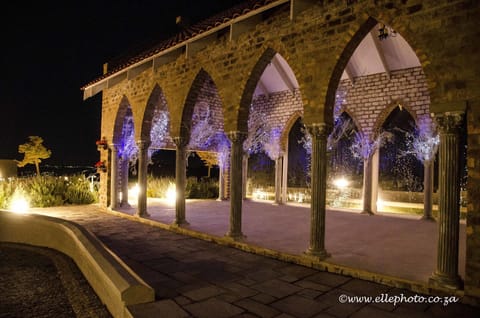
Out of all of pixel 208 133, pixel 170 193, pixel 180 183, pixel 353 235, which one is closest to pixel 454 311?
pixel 353 235

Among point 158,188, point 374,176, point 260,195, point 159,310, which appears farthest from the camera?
point 260,195

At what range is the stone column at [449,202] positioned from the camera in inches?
141

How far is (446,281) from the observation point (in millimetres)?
3572

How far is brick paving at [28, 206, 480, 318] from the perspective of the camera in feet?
10.3

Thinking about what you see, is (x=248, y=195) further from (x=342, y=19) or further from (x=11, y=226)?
(x=342, y=19)

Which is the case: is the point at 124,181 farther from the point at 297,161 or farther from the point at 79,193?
the point at 297,161

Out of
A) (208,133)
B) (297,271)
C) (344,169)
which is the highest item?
(208,133)

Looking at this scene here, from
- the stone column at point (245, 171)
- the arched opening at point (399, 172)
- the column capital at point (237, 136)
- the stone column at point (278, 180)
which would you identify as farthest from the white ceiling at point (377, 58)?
the column capital at point (237, 136)

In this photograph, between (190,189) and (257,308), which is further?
(190,189)

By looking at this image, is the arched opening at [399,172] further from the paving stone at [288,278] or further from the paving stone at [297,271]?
the paving stone at [288,278]

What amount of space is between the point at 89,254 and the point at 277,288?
7.44ft

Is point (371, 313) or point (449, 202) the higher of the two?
point (449, 202)

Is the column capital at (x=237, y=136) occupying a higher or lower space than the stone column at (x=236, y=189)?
higher

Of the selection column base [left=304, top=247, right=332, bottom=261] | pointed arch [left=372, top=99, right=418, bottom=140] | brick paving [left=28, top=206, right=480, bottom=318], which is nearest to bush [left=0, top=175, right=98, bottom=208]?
brick paving [left=28, top=206, right=480, bottom=318]
